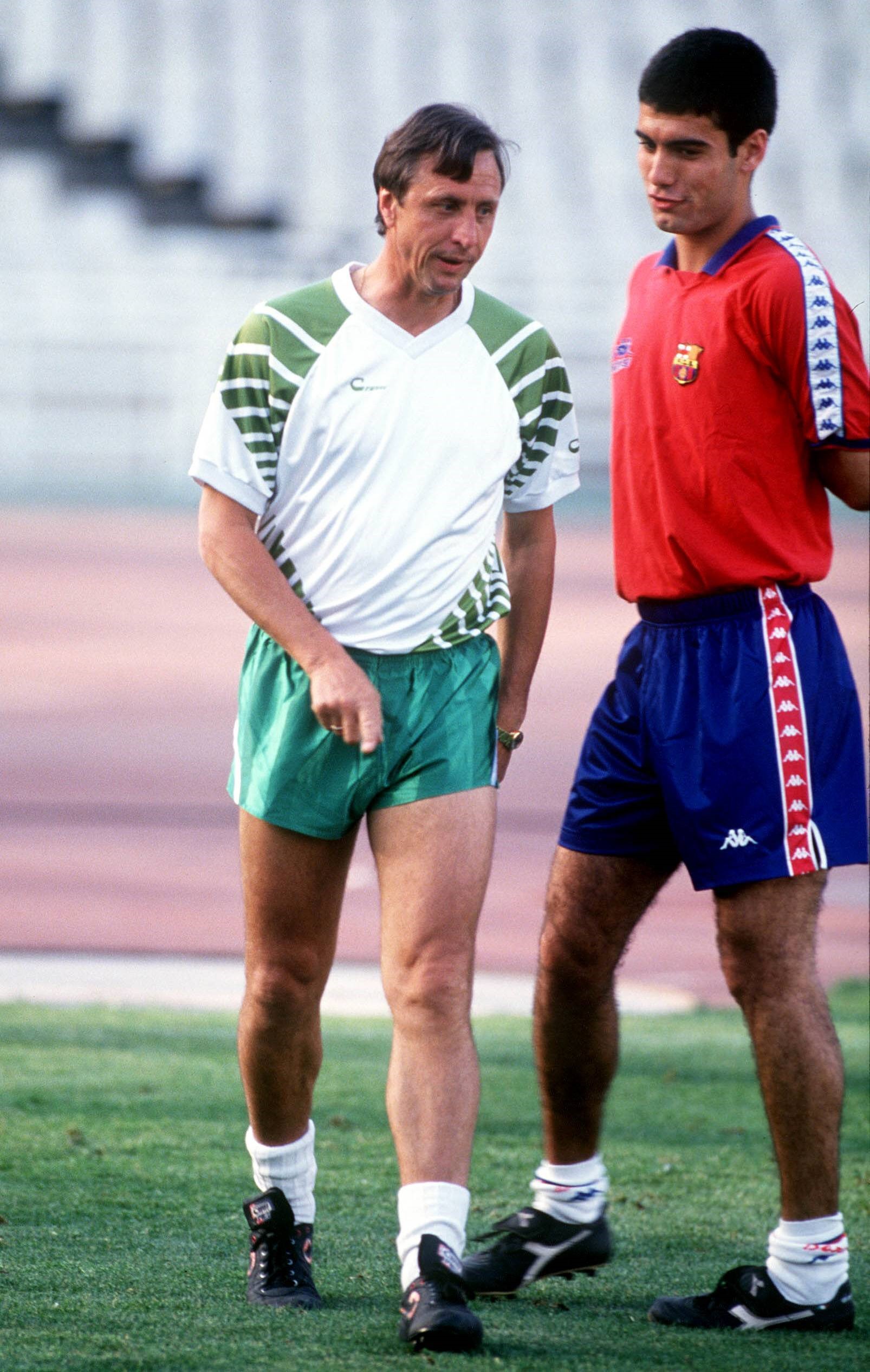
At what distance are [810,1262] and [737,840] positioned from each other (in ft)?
1.91

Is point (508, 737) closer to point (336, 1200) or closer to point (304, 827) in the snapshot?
point (304, 827)

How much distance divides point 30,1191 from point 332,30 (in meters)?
14.2

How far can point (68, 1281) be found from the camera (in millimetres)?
2537

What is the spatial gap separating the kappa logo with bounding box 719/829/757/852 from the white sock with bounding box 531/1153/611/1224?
581mm

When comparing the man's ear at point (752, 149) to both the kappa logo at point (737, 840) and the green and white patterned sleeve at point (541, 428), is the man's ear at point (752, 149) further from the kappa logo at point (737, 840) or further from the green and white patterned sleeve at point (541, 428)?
the kappa logo at point (737, 840)

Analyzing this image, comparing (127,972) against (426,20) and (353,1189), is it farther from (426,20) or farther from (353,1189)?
(426,20)

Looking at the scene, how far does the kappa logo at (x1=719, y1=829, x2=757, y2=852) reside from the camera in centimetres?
247

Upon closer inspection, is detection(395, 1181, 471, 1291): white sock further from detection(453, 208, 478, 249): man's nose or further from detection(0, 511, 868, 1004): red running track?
detection(0, 511, 868, 1004): red running track

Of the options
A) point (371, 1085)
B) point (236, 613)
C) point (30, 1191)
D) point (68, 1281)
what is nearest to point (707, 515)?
point (68, 1281)

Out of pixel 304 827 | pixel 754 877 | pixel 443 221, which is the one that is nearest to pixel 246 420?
pixel 443 221

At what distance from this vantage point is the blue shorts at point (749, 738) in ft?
8.12

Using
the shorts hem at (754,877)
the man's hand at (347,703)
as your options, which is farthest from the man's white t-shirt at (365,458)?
the shorts hem at (754,877)

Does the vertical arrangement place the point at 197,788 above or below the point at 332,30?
below

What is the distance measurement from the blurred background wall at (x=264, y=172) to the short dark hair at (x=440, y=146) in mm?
11277
